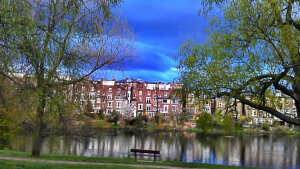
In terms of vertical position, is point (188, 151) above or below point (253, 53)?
below

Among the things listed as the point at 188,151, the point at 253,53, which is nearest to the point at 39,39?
the point at 253,53

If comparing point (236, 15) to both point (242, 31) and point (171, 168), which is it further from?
point (171, 168)

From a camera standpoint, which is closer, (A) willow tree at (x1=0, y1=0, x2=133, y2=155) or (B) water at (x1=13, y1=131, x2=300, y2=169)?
(A) willow tree at (x1=0, y1=0, x2=133, y2=155)

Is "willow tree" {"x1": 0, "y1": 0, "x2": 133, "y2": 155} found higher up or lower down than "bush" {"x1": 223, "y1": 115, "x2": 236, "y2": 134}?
higher up

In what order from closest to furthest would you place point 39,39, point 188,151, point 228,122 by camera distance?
point 39,39 < point 228,122 < point 188,151

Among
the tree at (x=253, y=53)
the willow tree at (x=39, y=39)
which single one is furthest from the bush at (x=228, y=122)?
the willow tree at (x=39, y=39)

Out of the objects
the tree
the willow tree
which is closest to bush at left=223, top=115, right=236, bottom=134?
the tree

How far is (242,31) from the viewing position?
11.5 metres

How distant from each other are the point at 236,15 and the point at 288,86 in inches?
140

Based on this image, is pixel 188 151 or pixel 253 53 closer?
pixel 253 53

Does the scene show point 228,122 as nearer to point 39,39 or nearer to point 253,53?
point 253,53

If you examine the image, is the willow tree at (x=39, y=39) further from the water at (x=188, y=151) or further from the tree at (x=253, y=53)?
the water at (x=188, y=151)

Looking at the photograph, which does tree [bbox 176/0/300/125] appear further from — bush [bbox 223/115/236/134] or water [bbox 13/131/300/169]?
water [bbox 13/131/300/169]

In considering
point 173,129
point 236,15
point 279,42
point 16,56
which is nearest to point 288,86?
point 279,42
